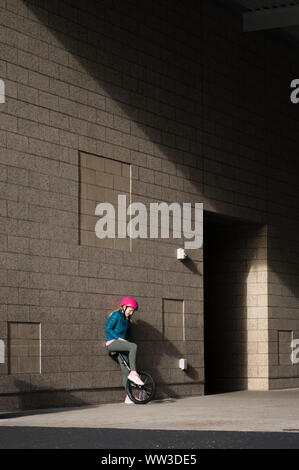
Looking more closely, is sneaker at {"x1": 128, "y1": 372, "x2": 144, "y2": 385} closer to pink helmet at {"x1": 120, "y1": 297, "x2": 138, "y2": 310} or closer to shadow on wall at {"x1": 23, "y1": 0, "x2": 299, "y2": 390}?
pink helmet at {"x1": 120, "y1": 297, "x2": 138, "y2": 310}

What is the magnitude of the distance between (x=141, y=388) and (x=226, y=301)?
5.91 metres

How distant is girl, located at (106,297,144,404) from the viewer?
591 inches

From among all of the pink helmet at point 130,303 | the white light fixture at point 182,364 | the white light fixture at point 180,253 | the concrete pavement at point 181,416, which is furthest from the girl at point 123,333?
the white light fixture at point 180,253

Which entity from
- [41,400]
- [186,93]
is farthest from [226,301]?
[41,400]

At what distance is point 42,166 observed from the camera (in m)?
14.3

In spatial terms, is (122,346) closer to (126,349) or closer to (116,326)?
(126,349)

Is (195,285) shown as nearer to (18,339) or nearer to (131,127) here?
(131,127)

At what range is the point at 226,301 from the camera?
67.8 feet

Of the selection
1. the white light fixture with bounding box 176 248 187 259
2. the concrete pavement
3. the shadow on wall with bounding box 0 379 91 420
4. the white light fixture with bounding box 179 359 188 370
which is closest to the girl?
the concrete pavement

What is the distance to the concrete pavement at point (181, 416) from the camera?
1051 centimetres

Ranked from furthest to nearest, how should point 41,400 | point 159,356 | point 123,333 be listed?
point 159,356
point 123,333
point 41,400

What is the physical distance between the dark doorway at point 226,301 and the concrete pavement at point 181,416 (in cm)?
420
